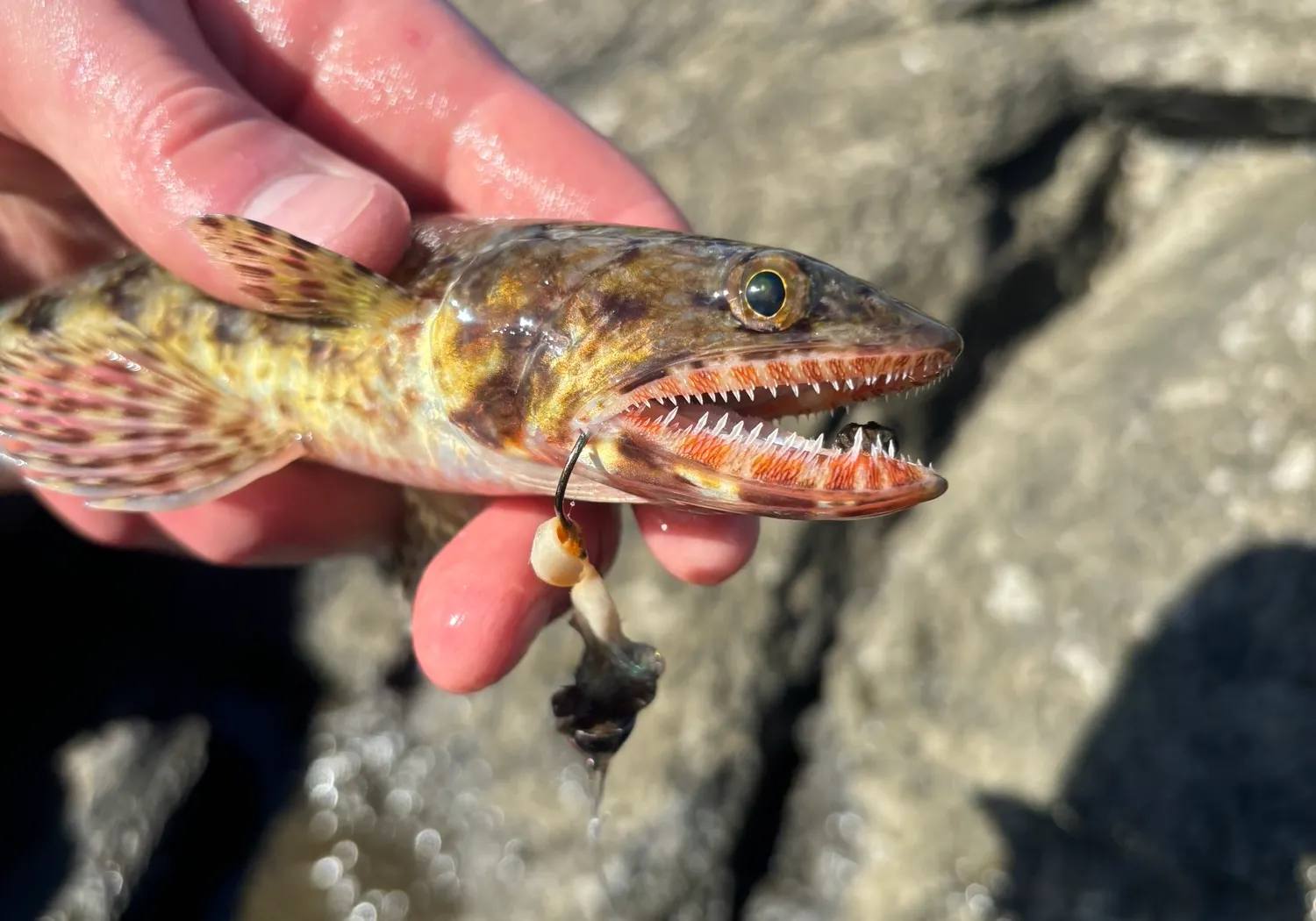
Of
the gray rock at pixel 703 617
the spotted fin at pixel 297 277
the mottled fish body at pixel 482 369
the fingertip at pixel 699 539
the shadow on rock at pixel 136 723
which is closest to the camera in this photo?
the mottled fish body at pixel 482 369

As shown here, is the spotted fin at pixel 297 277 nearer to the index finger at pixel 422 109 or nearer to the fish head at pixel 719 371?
the fish head at pixel 719 371

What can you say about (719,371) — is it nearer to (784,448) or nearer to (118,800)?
(784,448)

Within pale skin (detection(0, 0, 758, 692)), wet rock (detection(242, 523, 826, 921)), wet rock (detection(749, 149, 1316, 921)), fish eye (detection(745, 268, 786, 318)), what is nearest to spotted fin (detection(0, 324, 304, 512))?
pale skin (detection(0, 0, 758, 692))

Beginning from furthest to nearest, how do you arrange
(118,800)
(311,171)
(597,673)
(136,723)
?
1. (136,723)
2. (118,800)
3. (311,171)
4. (597,673)

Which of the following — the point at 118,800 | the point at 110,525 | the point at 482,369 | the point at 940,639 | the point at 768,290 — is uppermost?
the point at 768,290

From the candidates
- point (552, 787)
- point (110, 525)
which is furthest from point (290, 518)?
point (552, 787)

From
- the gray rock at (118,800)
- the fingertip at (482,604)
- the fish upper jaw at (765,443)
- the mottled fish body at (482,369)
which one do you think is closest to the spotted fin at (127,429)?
the mottled fish body at (482,369)

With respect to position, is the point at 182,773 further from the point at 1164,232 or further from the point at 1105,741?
the point at 1164,232
